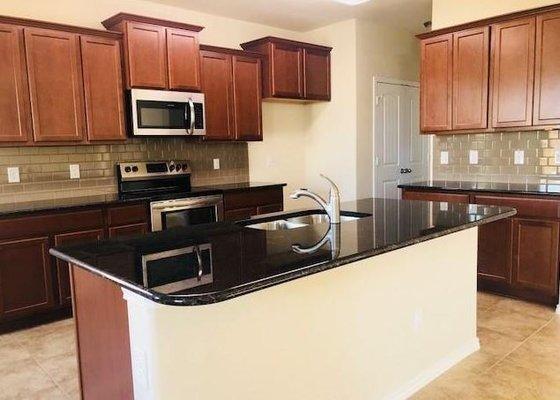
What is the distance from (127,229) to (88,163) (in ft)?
2.63

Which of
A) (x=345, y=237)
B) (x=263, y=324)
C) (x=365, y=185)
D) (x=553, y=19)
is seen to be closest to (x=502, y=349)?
(x=345, y=237)

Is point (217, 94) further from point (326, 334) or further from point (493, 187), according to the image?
point (326, 334)

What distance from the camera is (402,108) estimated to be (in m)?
6.00

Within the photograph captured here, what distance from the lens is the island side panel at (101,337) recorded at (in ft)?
5.49

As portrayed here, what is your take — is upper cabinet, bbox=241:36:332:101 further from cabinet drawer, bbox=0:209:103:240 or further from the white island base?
the white island base

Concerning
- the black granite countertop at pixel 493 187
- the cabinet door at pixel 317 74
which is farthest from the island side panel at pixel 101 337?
the cabinet door at pixel 317 74

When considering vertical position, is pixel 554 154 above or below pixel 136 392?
above

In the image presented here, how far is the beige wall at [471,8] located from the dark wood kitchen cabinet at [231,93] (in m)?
1.87

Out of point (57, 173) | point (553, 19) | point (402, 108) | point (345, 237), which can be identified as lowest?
point (345, 237)

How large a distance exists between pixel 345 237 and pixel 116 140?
8.97ft

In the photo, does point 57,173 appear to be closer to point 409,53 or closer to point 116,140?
point 116,140

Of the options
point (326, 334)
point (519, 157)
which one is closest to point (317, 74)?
point (519, 157)

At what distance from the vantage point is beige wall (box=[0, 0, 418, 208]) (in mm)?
5383

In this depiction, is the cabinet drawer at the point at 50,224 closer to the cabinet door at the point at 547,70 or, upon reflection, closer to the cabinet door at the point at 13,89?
the cabinet door at the point at 13,89
